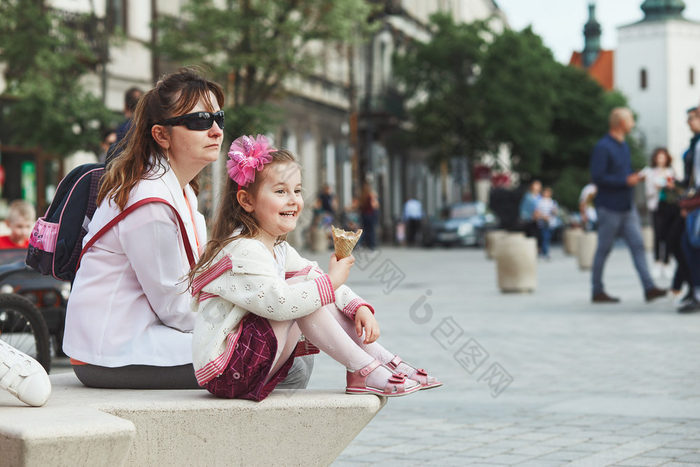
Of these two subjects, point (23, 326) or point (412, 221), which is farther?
point (412, 221)

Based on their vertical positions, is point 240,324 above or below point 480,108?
below

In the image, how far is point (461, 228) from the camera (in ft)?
139

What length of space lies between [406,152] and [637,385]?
53.6 m

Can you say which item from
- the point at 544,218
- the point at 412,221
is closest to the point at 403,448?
the point at 544,218

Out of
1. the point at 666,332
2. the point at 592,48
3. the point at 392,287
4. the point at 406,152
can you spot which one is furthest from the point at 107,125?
the point at 592,48

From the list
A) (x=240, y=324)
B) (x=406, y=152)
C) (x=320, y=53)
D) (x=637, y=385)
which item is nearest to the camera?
(x=240, y=324)

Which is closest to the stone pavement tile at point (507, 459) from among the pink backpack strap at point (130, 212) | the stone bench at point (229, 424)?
the stone bench at point (229, 424)

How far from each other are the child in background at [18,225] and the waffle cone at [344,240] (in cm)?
564

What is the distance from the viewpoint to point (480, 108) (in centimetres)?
5469

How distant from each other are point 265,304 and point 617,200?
35.2 feet

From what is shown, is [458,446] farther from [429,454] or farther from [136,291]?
[136,291]

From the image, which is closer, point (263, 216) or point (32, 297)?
point (263, 216)

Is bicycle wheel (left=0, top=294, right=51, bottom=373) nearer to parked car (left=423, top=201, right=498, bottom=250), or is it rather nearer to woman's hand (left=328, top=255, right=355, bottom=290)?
woman's hand (left=328, top=255, right=355, bottom=290)

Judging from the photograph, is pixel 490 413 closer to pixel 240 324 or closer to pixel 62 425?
pixel 240 324
